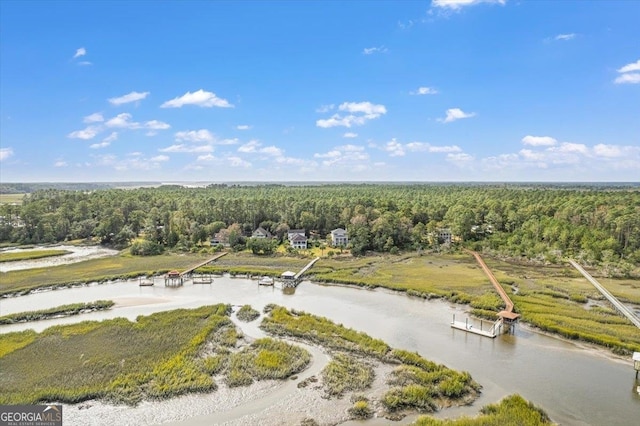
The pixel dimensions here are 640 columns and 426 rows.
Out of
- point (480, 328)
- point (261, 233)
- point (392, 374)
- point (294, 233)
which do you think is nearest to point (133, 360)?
point (392, 374)

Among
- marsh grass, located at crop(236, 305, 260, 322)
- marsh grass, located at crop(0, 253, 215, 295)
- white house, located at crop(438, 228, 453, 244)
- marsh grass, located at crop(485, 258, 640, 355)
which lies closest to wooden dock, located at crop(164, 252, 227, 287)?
marsh grass, located at crop(0, 253, 215, 295)

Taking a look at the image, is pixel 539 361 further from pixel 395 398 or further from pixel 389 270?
pixel 389 270

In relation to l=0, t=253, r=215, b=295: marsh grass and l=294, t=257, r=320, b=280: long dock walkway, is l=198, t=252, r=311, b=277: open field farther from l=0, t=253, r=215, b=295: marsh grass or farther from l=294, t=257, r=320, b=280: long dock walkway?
l=0, t=253, r=215, b=295: marsh grass

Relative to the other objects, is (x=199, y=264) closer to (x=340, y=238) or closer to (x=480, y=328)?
(x=340, y=238)

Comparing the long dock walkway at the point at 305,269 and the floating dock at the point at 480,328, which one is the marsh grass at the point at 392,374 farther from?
the long dock walkway at the point at 305,269

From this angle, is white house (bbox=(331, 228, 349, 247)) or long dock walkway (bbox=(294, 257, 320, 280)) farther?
white house (bbox=(331, 228, 349, 247))

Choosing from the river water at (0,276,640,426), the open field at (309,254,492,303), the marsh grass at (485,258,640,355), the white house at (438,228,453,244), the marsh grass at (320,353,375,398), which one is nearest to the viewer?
the river water at (0,276,640,426)
